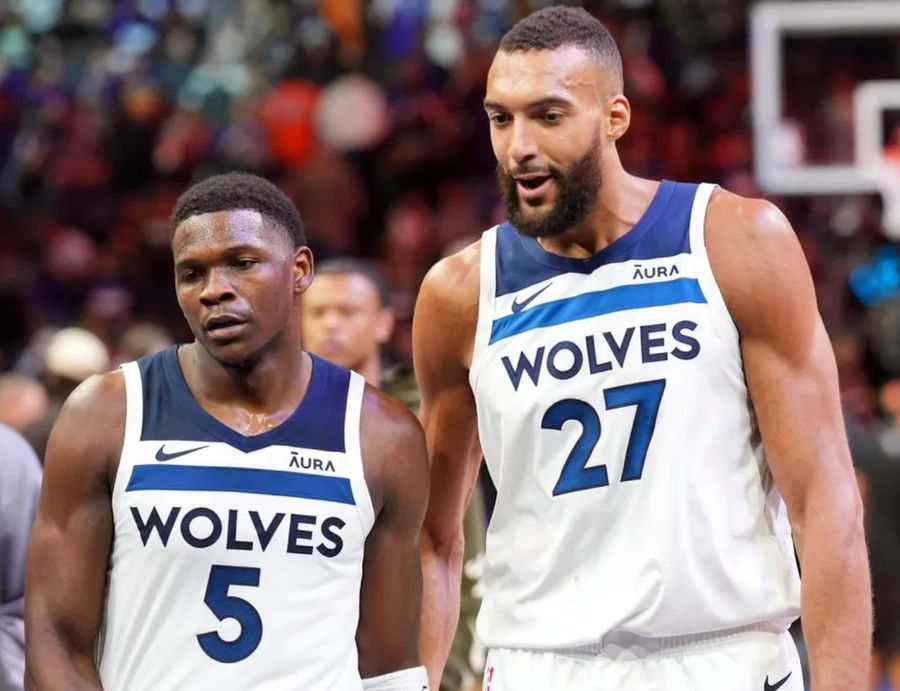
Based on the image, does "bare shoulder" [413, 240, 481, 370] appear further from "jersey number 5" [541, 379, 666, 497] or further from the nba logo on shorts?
the nba logo on shorts

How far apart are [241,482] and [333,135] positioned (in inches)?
374

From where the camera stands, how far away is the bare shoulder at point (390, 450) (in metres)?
3.31

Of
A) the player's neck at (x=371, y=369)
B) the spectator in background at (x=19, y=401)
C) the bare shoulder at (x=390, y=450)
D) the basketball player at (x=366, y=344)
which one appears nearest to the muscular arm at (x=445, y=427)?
the bare shoulder at (x=390, y=450)

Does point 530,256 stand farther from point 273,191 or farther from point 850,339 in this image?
point 850,339

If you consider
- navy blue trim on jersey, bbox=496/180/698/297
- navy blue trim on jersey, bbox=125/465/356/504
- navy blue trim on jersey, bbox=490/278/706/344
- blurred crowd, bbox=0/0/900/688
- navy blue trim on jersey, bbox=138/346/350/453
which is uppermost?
blurred crowd, bbox=0/0/900/688

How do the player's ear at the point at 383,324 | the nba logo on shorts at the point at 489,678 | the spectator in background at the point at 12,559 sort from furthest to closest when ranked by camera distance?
the player's ear at the point at 383,324 < the spectator in background at the point at 12,559 < the nba logo on shorts at the point at 489,678

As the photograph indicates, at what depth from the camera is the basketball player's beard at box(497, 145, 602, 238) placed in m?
3.31

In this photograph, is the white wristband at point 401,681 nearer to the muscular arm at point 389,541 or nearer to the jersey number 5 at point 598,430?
the muscular arm at point 389,541

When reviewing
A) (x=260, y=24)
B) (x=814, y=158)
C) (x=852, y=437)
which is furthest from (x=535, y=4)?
(x=852, y=437)

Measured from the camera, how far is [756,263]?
3.24 m

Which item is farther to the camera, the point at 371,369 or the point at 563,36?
the point at 371,369

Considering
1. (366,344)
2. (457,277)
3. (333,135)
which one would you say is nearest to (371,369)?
(366,344)

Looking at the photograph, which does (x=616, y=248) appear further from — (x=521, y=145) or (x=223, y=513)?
(x=223, y=513)

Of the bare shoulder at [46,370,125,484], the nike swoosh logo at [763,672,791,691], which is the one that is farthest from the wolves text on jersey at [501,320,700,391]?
the bare shoulder at [46,370,125,484]
